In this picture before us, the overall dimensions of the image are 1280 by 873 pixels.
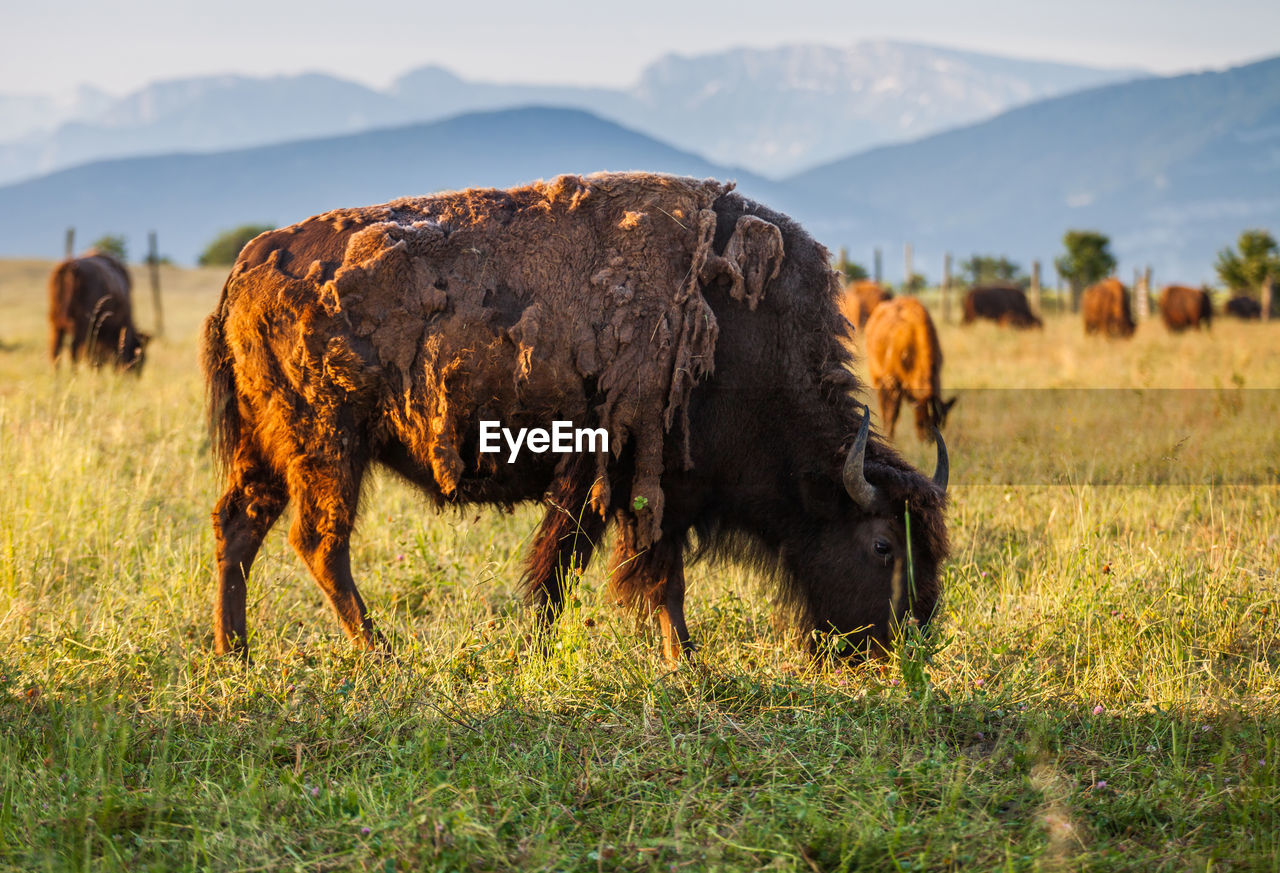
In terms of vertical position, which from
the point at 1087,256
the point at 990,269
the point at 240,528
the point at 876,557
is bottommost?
the point at 876,557

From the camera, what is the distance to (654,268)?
13.9 ft

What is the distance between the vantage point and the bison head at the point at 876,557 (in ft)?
13.6

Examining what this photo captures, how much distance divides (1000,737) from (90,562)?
469 cm

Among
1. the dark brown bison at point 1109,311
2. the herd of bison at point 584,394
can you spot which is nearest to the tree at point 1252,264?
the dark brown bison at point 1109,311

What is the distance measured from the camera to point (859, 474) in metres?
4.06

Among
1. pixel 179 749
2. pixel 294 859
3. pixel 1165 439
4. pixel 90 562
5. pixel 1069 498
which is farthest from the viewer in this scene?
pixel 1165 439

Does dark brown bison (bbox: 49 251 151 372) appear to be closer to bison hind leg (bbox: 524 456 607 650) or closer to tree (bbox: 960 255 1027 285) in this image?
bison hind leg (bbox: 524 456 607 650)

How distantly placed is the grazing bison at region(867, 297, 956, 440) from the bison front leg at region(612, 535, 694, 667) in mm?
5886

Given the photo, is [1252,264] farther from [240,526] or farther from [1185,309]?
[240,526]

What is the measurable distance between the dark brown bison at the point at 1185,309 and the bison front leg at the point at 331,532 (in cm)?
2524

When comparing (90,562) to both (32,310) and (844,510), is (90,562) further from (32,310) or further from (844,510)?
(32,310)

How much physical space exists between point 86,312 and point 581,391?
37.9ft

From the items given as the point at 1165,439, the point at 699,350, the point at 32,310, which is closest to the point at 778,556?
the point at 699,350

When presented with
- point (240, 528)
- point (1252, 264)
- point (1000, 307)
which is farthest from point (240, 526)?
point (1252, 264)
